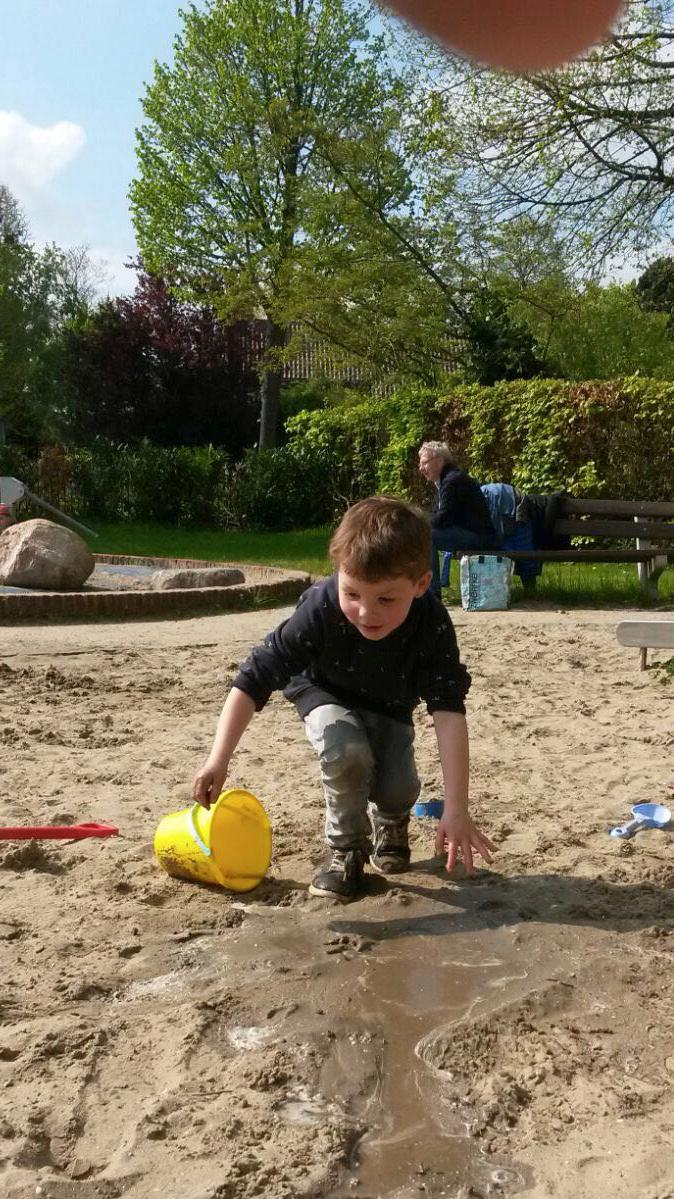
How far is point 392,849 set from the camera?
133 inches

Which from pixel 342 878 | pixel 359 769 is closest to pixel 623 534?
pixel 359 769

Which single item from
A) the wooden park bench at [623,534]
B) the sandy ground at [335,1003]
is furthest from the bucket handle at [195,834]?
the wooden park bench at [623,534]

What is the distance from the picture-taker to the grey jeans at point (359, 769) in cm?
316

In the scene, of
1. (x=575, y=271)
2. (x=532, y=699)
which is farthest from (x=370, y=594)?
(x=575, y=271)

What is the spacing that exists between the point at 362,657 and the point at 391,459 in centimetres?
1259

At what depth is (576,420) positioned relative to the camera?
1245 cm

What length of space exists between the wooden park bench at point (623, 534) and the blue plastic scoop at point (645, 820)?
5.82 meters

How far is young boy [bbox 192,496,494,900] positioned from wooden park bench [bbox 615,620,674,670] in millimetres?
2032

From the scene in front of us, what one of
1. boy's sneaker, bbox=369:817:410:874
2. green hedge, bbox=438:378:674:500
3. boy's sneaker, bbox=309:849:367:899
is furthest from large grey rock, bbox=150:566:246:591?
boy's sneaker, bbox=309:849:367:899

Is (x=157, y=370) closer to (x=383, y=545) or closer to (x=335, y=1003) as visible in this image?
(x=383, y=545)

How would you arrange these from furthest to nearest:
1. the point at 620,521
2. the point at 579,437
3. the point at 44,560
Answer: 1. the point at 579,437
2. the point at 44,560
3. the point at 620,521

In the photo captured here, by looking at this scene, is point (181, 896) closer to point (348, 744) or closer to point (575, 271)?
point (348, 744)

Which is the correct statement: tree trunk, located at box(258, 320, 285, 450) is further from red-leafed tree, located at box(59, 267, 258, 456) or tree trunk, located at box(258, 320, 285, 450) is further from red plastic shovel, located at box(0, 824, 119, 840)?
red plastic shovel, located at box(0, 824, 119, 840)

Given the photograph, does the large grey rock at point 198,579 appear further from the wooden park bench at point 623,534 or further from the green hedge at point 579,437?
the green hedge at point 579,437
